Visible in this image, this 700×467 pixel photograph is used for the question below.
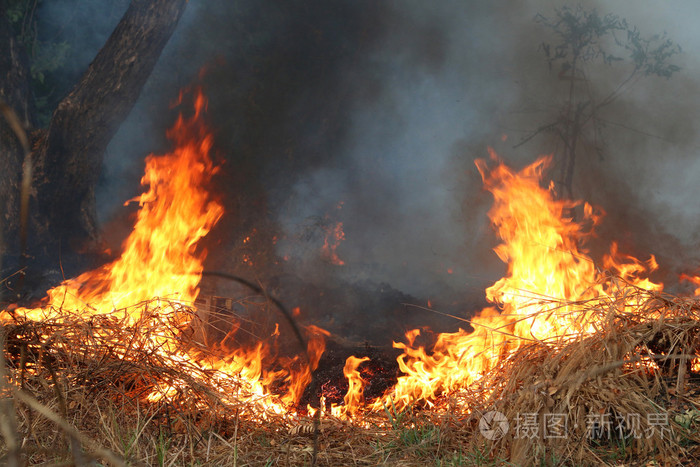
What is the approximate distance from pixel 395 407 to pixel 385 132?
395 cm

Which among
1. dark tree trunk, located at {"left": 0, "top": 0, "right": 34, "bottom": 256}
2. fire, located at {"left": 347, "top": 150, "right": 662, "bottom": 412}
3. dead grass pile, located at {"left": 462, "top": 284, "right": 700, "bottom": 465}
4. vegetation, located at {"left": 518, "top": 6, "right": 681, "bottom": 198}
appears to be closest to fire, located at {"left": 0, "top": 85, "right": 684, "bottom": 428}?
fire, located at {"left": 347, "top": 150, "right": 662, "bottom": 412}

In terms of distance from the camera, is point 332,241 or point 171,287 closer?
point 171,287

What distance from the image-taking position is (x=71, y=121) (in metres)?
5.28

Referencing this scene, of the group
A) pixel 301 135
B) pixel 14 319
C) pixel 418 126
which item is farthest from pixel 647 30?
pixel 14 319

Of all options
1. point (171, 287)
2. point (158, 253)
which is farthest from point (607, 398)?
point (158, 253)

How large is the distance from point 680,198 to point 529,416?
4571 mm

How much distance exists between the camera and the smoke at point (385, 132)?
20.4 ft

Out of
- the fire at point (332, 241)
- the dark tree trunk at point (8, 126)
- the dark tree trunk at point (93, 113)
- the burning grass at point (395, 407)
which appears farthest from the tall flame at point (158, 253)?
the fire at point (332, 241)

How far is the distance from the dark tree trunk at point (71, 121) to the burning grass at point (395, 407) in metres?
2.47

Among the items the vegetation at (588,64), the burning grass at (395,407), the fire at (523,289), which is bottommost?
the burning grass at (395,407)

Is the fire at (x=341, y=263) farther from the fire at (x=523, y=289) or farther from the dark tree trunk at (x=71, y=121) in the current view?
the dark tree trunk at (x=71, y=121)

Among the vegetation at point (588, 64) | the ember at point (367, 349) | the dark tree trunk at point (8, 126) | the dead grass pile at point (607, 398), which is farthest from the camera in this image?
the vegetation at point (588, 64)

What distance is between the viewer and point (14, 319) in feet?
10.8

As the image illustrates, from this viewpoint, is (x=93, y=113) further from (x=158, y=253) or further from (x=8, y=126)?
(x=158, y=253)
